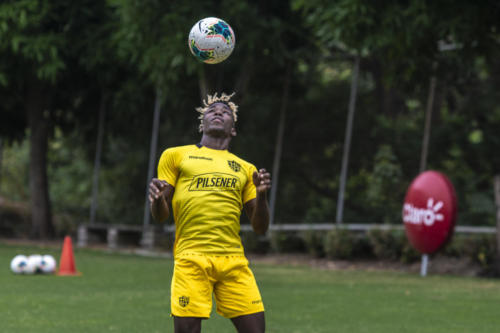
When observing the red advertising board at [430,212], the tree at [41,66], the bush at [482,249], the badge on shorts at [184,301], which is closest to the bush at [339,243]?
the bush at [482,249]

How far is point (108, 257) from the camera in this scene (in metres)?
21.2

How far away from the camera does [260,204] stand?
245 inches

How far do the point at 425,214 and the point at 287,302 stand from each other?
18.6 ft

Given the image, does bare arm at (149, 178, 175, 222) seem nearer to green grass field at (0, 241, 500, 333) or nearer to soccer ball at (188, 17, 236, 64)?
soccer ball at (188, 17, 236, 64)

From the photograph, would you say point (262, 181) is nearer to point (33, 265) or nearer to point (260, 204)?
point (260, 204)

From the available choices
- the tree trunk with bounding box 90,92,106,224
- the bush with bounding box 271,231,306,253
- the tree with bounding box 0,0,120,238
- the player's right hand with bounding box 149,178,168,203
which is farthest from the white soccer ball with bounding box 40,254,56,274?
the tree trunk with bounding box 90,92,106,224

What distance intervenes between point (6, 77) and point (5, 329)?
16315 millimetres

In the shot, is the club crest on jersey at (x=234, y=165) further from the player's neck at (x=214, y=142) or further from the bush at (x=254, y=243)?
the bush at (x=254, y=243)

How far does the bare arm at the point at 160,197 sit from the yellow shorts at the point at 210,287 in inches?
12.7

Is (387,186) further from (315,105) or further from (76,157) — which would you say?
(76,157)

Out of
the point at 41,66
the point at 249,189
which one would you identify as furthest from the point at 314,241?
the point at 249,189

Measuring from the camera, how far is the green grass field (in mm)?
9383

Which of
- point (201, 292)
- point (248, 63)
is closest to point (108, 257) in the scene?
point (248, 63)

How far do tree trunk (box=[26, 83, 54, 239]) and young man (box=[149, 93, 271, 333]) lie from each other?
21.3 m
